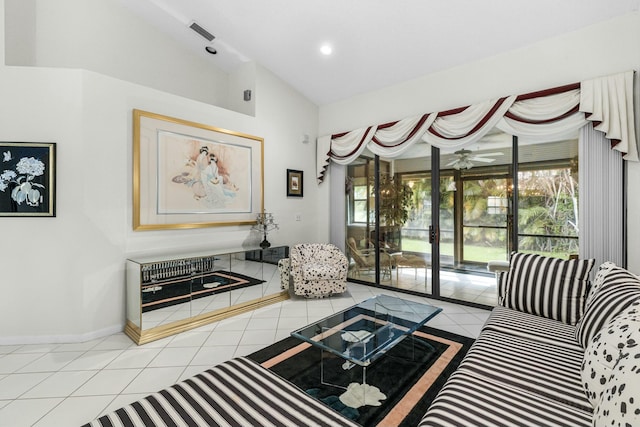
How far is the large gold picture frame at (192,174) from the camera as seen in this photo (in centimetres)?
323

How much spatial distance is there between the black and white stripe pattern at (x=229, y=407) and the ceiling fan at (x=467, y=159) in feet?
11.3

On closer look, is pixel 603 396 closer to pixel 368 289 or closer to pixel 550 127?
pixel 550 127

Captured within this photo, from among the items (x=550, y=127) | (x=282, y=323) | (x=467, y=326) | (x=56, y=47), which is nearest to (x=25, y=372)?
(x=282, y=323)

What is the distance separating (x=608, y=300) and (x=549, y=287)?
26.2 inches

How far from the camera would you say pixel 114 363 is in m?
2.44

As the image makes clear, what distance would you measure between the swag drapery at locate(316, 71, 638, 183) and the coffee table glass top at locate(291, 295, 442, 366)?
7.25ft

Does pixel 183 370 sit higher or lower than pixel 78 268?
lower

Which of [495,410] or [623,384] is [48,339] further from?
[623,384]

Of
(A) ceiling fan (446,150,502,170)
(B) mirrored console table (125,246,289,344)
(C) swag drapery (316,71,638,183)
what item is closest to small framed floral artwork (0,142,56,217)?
(B) mirrored console table (125,246,289,344)

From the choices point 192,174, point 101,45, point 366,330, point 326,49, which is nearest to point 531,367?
point 366,330

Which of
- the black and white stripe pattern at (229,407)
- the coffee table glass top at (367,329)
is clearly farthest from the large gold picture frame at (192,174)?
the black and white stripe pattern at (229,407)

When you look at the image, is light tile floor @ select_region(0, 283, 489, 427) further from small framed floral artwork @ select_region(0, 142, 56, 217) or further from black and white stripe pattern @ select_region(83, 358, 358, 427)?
small framed floral artwork @ select_region(0, 142, 56, 217)

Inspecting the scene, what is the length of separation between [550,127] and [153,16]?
4.86m

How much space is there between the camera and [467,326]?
3.15 meters
